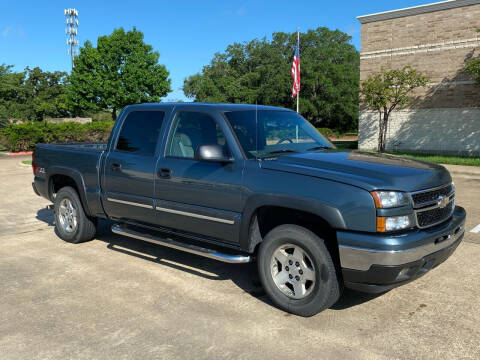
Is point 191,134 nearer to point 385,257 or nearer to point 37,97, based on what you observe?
point 385,257

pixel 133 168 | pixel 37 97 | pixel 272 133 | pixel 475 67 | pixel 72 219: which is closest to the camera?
pixel 272 133

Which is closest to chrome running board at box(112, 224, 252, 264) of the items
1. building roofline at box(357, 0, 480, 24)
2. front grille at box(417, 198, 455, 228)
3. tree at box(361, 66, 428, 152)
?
front grille at box(417, 198, 455, 228)

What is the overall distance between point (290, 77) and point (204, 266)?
46.8m

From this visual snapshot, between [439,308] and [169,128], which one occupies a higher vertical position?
[169,128]

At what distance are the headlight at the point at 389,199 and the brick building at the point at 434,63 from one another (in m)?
20.8

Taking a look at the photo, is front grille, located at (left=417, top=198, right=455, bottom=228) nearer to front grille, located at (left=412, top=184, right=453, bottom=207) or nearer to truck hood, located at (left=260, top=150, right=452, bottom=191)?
front grille, located at (left=412, top=184, right=453, bottom=207)

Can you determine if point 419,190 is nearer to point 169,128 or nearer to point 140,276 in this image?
point 169,128

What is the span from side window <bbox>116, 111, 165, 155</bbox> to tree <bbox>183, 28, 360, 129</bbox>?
140 feet

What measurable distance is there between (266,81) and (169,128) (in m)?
49.7

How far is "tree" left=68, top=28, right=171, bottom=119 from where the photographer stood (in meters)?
45.8

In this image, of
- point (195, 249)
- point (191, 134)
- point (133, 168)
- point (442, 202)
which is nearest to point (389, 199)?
point (442, 202)

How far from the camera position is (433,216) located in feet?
12.4

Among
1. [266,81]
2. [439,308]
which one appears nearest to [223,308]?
[439,308]

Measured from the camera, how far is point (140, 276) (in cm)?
494
